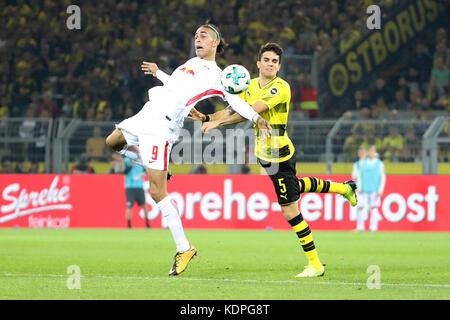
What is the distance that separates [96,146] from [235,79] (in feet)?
41.2

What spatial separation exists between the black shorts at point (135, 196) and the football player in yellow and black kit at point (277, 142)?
1095 centimetres

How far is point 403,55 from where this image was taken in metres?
25.5

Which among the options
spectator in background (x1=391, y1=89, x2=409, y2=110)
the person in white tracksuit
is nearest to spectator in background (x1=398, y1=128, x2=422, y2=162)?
the person in white tracksuit

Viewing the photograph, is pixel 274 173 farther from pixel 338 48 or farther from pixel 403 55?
pixel 403 55

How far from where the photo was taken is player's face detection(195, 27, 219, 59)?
30.8 feet

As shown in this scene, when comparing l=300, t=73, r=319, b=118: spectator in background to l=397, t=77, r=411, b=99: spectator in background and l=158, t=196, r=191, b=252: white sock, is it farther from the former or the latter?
l=158, t=196, r=191, b=252: white sock

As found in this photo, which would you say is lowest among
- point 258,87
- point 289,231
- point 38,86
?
point 289,231

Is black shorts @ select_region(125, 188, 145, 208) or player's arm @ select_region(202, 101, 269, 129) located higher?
player's arm @ select_region(202, 101, 269, 129)

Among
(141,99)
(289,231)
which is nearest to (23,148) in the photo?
(141,99)

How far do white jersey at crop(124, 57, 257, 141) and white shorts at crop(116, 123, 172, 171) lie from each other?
0.06 metres

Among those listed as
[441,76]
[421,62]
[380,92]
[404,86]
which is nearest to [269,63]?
[441,76]

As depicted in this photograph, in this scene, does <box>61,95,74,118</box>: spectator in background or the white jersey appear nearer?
the white jersey

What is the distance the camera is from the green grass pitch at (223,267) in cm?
752

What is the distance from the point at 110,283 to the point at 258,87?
107 inches
